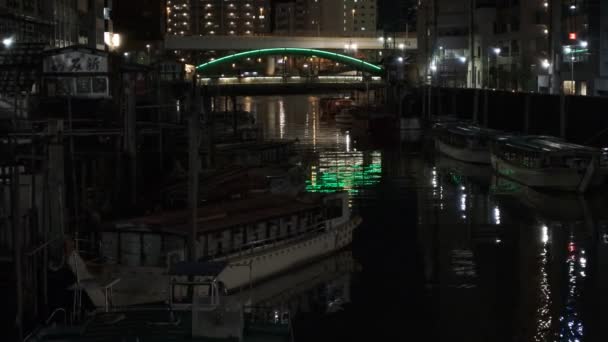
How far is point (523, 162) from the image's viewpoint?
127 ft

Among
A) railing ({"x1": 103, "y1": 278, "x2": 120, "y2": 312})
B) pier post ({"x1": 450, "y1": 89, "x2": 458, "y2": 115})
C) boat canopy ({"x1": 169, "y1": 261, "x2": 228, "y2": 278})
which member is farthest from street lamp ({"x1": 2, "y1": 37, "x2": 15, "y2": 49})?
pier post ({"x1": 450, "y1": 89, "x2": 458, "y2": 115})

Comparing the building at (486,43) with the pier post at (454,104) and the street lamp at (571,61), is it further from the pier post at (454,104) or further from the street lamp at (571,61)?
the street lamp at (571,61)

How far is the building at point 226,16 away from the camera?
196 metres

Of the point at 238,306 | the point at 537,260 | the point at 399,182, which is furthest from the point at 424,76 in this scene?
the point at 238,306

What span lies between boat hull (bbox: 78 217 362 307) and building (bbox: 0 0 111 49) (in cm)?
1477

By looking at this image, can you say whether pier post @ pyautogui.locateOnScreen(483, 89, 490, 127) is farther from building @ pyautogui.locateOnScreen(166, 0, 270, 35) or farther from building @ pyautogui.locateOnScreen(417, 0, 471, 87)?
building @ pyautogui.locateOnScreen(166, 0, 270, 35)

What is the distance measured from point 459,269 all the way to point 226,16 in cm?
17824

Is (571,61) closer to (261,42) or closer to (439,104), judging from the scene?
(439,104)

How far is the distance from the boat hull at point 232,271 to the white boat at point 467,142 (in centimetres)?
2303

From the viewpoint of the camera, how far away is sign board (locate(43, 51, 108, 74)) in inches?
1245

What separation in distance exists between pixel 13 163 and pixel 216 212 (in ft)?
19.6

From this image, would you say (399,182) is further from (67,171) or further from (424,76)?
(424,76)

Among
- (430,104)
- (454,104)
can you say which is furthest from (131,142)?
(454,104)

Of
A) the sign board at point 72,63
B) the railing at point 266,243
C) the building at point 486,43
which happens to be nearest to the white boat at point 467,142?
the building at point 486,43
